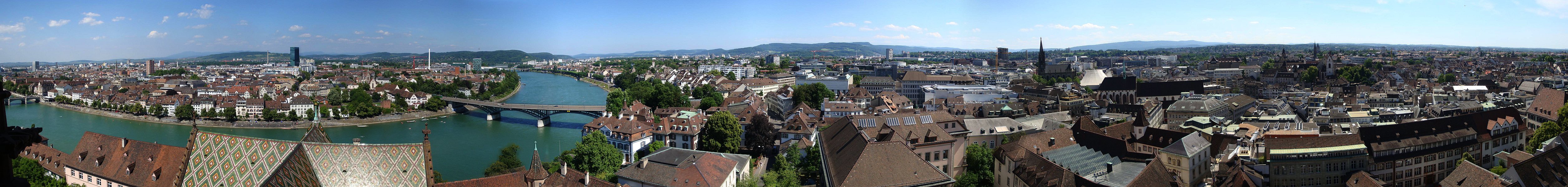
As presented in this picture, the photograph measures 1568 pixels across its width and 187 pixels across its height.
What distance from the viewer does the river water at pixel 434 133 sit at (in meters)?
17.0

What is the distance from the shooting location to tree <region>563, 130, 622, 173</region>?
40.8ft

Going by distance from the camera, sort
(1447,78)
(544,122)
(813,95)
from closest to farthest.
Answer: (544,122) → (813,95) → (1447,78)

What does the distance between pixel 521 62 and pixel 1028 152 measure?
91.5 m

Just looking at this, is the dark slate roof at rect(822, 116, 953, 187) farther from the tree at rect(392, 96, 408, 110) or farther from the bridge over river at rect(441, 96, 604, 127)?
the tree at rect(392, 96, 408, 110)

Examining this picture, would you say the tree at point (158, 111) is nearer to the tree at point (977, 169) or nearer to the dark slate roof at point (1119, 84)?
the tree at point (977, 169)

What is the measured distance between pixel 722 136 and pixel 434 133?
9.99 meters

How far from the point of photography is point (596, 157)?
12.5 meters

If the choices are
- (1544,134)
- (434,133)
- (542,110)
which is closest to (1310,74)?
(1544,134)

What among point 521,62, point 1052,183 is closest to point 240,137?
point 1052,183

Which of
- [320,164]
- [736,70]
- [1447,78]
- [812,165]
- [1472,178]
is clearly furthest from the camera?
[736,70]

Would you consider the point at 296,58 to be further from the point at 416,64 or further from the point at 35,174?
the point at 35,174

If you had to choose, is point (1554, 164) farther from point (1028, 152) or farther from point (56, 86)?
point (56, 86)

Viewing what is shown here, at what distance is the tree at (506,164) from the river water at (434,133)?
51 cm

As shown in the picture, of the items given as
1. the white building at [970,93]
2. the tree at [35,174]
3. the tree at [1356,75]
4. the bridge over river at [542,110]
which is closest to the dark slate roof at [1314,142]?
the white building at [970,93]
